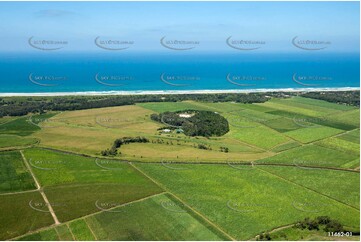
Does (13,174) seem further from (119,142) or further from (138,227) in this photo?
(138,227)

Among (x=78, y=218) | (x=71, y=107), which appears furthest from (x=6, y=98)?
(x=78, y=218)

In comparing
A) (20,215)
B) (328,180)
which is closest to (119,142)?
(20,215)

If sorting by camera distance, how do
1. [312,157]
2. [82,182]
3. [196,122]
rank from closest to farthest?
[82,182] < [312,157] < [196,122]

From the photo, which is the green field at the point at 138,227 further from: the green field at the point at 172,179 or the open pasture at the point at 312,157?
the open pasture at the point at 312,157

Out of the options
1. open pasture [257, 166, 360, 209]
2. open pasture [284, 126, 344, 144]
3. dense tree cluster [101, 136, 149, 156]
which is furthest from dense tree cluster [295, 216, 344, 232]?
dense tree cluster [101, 136, 149, 156]

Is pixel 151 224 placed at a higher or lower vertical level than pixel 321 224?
lower

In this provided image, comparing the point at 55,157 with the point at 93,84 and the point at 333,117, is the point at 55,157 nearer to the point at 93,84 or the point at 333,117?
the point at 333,117
